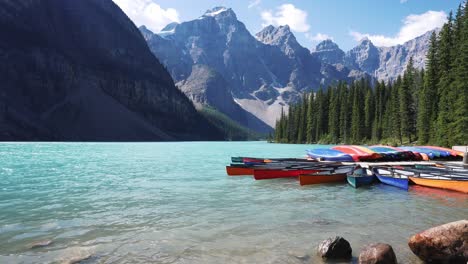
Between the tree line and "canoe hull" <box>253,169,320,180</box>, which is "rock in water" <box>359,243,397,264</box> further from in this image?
the tree line

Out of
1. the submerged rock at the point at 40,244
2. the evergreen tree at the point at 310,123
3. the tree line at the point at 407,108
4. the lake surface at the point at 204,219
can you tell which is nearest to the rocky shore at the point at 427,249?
the lake surface at the point at 204,219

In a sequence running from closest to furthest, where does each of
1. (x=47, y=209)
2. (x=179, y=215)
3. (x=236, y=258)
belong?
(x=236, y=258) < (x=179, y=215) < (x=47, y=209)

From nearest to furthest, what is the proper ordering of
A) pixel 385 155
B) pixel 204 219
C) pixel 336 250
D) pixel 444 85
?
pixel 336 250
pixel 204 219
pixel 385 155
pixel 444 85

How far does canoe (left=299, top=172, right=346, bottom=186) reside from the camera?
2881cm

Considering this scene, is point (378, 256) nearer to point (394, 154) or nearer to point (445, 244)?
point (445, 244)

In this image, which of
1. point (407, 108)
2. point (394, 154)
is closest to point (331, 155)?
point (394, 154)

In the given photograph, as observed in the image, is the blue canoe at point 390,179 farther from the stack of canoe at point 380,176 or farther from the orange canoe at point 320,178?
the orange canoe at point 320,178

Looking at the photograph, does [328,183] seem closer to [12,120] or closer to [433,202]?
[433,202]

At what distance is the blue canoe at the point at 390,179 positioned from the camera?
26.7 metres

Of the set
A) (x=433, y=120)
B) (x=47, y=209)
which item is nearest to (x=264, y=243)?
(x=47, y=209)

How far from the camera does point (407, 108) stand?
290 ft

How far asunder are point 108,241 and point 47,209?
305 inches

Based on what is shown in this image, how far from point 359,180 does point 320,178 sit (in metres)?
3.07

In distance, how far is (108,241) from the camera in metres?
13.2
